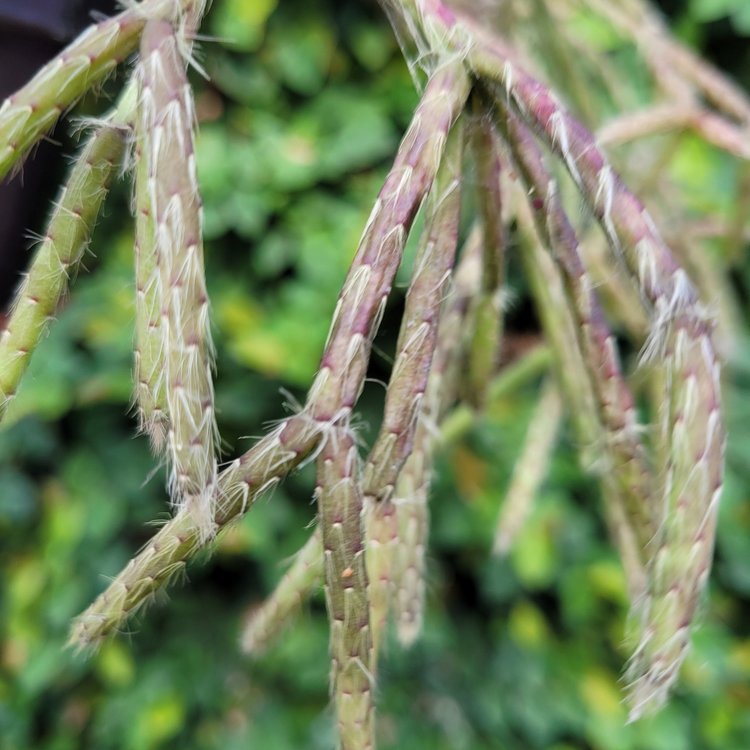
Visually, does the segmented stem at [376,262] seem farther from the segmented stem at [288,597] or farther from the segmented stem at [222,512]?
the segmented stem at [288,597]

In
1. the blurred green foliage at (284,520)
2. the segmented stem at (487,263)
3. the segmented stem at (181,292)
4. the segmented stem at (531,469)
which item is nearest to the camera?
the segmented stem at (181,292)

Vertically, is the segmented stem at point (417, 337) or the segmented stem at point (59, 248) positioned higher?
the segmented stem at point (59, 248)

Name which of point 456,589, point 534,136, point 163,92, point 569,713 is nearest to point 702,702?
point 569,713

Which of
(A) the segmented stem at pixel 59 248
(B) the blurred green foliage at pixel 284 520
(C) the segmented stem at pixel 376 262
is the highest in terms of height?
(A) the segmented stem at pixel 59 248

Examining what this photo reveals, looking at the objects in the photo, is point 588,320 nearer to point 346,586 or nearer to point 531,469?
point 346,586

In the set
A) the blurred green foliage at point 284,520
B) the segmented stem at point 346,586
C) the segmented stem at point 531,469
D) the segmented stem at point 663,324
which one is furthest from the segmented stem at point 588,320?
the blurred green foliage at point 284,520

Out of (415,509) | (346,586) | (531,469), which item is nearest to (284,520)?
(531,469)

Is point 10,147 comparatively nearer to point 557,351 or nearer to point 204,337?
point 204,337
